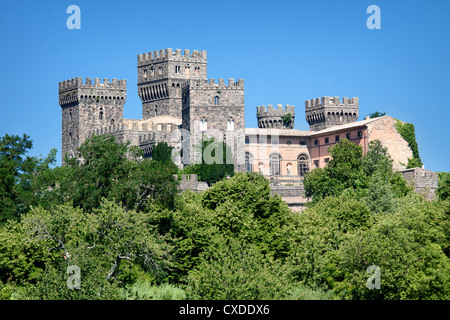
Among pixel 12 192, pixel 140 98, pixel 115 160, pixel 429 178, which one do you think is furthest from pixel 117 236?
pixel 140 98

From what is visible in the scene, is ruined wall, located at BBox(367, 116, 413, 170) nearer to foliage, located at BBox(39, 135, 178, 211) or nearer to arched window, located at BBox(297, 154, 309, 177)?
arched window, located at BBox(297, 154, 309, 177)

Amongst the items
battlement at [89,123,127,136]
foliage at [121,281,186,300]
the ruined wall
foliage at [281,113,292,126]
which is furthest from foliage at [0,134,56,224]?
foliage at [281,113,292,126]

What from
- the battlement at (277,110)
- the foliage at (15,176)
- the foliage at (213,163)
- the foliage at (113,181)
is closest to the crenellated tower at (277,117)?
the battlement at (277,110)

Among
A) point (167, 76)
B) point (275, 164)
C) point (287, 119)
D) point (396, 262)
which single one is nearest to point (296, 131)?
point (275, 164)

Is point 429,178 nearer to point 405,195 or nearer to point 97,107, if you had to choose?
point 405,195

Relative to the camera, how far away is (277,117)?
110m

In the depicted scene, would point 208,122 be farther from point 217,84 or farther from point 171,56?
point 171,56

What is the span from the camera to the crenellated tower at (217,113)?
89250 millimetres

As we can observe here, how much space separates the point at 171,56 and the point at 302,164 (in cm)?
2014

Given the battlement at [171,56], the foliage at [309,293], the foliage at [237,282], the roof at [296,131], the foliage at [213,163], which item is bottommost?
the foliage at [309,293]

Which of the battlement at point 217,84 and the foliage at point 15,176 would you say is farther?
the battlement at point 217,84

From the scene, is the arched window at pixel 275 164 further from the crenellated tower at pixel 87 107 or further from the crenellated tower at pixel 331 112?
the crenellated tower at pixel 87 107

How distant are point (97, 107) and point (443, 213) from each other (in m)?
56.6

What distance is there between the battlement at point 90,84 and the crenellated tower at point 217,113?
57.0 feet
